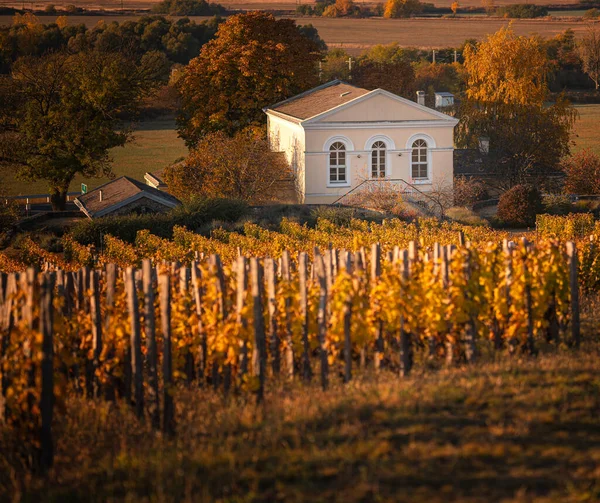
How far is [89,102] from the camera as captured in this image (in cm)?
4891

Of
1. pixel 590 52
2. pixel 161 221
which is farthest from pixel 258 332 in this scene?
pixel 590 52

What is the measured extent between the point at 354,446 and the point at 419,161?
37.5 m

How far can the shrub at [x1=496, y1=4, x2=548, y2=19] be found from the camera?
125875 millimetres

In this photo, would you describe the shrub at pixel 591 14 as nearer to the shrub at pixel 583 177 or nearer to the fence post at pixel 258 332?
the shrub at pixel 583 177

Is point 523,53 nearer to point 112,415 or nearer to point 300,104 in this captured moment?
point 300,104

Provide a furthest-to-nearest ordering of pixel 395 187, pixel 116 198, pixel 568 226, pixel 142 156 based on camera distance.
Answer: pixel 142 156
pixel 395 187
pixel 116 198
pixel 568 226

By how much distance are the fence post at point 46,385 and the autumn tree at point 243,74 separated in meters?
43.7

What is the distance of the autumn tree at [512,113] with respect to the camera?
2108 inches

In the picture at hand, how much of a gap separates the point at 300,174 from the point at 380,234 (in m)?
17.1

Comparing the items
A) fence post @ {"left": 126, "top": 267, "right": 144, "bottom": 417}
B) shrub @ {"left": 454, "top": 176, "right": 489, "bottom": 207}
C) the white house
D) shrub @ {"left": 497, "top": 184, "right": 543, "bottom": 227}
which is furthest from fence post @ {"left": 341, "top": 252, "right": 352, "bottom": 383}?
shrub @ {"left": 454, "top": 176, "right": 489, "bottom": 207}

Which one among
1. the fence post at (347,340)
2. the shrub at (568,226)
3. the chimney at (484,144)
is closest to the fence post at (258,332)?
the fence post at (347,340)

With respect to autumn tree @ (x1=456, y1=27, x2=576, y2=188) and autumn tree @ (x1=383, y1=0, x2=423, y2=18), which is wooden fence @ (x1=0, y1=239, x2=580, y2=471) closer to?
autumn tree @ (x1=456, y1=27, x2=576, y2=188)

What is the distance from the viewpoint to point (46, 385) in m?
8.82

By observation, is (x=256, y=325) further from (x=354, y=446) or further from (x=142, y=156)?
(x=142, y=156)
